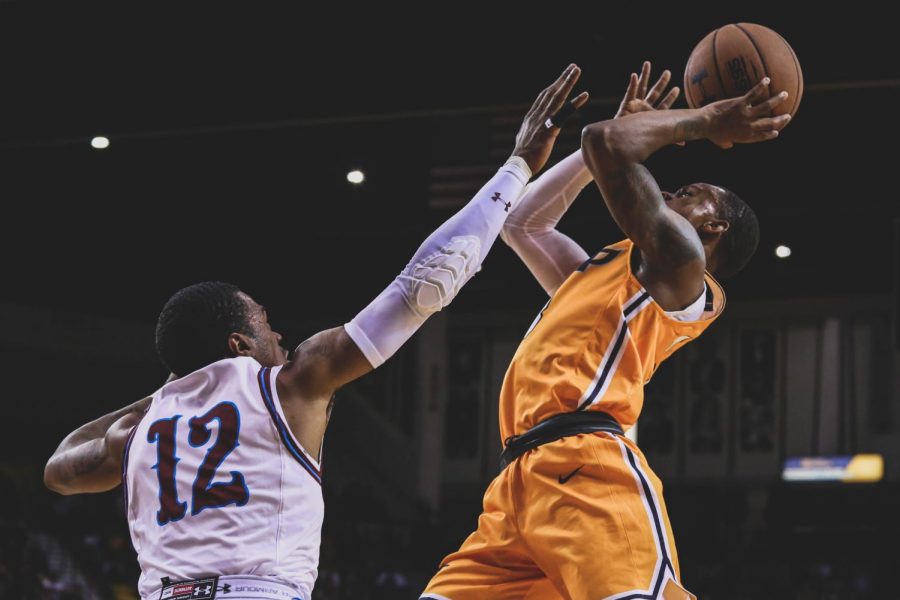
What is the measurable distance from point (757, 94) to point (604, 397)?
108cm

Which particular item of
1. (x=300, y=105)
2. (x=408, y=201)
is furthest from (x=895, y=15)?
(x=408, y=201)

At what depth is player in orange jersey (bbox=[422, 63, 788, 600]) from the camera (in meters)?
3.40

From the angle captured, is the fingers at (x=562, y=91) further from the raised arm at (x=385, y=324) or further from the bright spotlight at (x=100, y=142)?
the bright spotlight at (x=100, y=142)

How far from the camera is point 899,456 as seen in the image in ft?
61.6

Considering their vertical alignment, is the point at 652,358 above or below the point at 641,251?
below

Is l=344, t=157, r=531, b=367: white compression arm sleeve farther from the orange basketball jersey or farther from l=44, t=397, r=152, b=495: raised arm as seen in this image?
l=44, t=397, r=152, b=495: raised arm

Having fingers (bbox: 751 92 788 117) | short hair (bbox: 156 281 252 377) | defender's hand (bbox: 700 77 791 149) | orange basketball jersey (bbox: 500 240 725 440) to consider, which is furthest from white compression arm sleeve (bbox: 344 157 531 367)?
fingers (bbox: 751 92 788 117)

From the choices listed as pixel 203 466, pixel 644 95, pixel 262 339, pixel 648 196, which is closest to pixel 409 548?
pixel 644 95

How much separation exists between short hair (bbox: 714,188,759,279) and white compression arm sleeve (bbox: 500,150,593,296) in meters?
0.49

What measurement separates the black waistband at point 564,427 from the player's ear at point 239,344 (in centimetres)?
93

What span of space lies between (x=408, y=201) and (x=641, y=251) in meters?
11.5

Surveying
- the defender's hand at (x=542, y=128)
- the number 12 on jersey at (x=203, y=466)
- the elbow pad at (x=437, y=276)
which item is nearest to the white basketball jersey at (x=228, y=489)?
the number 12 on jersey at (x=203, y=466)

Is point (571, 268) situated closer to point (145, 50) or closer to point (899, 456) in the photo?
point (145, 50)

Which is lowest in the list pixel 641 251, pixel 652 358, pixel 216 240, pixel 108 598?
pixel 108 598
